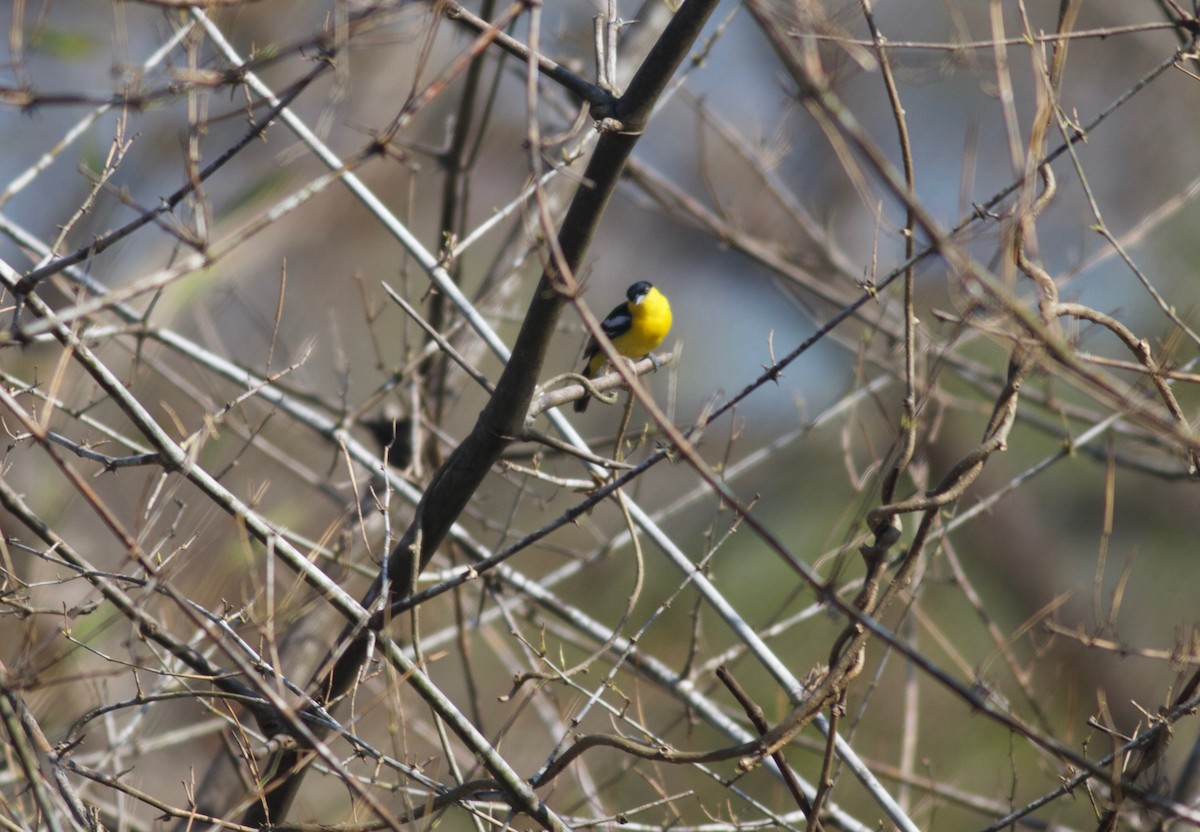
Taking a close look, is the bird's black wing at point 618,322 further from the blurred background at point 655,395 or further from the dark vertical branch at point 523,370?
the dark vertical branch at point 523,370

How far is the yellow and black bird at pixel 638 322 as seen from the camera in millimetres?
5914

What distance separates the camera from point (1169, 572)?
27.3 ft

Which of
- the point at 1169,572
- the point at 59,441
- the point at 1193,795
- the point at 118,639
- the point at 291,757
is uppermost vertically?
the point at 59,441

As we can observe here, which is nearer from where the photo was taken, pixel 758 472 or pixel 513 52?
pixel 513 52

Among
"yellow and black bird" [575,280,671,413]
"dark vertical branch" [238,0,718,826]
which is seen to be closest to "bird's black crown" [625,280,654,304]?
"yellow and black bird" [575,280,671,413]

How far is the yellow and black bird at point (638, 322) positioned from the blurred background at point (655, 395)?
52 cm

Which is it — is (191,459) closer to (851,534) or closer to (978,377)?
(851,534)

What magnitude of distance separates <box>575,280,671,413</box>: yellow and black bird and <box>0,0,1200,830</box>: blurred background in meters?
0.52

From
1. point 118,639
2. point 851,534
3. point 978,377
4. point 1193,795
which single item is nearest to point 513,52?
point 851,534

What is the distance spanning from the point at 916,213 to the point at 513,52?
1.00 metres

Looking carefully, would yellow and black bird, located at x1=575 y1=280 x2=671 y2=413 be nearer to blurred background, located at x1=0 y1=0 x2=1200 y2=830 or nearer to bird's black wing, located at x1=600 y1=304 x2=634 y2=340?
bird's black wing, located at x1=600 y1=304 x2=634 y2=340

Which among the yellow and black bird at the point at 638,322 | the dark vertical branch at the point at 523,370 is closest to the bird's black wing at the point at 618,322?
the yellow and black bird at the point at 638,322

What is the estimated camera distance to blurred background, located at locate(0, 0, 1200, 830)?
2822mm

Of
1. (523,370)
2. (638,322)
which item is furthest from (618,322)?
(523,370)
